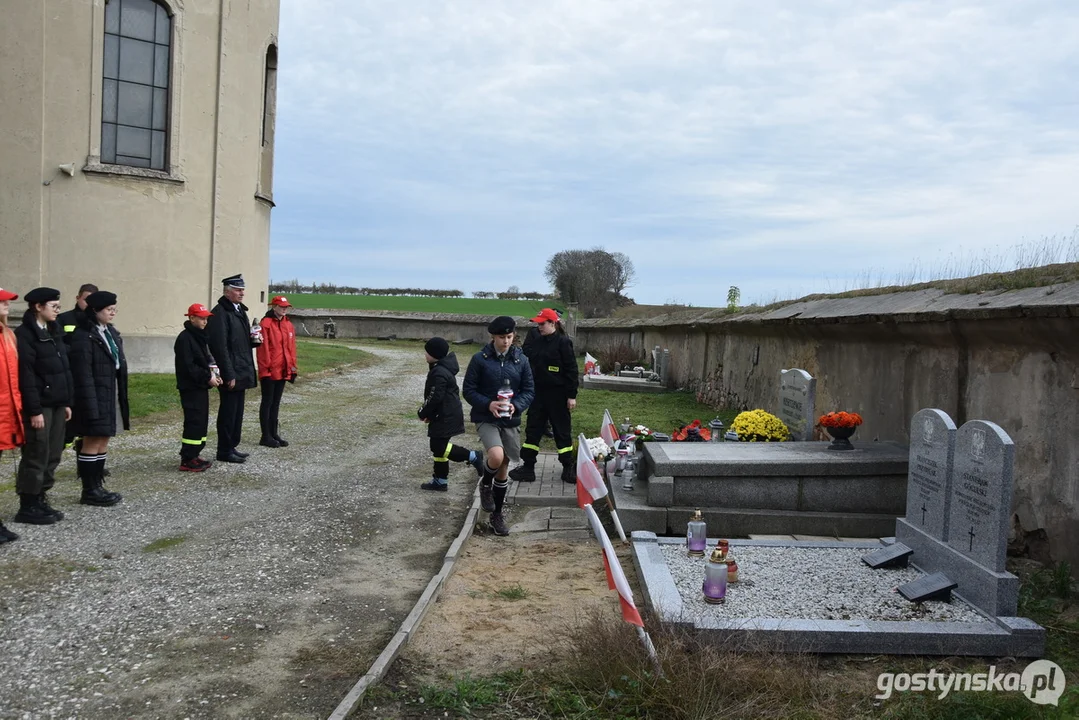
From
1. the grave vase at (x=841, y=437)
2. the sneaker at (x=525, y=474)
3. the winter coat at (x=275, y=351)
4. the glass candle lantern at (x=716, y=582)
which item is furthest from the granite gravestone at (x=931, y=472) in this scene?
the winter coat at (x=275, y=351)

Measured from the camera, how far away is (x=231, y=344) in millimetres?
10562

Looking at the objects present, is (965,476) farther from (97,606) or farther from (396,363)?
(396,363)

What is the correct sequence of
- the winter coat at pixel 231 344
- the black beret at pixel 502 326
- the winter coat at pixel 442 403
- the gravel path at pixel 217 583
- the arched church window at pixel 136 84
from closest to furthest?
1. the gravel path at pixel 217 583
2. the black beret at pixel 502 326
3. the winter coat at pixel 442 403
4. the winter coat at pixel 231 344
5. the arched church window at pixel 136 84

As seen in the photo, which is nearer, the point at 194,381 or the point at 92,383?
the point at 92,383

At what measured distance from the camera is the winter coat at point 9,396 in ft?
22.4

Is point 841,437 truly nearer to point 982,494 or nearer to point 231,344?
point 982,494

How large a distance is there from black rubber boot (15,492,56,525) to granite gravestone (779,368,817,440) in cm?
733

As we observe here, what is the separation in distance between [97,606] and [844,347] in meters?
8.13

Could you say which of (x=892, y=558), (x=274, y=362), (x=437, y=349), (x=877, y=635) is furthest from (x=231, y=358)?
(x=877, y=635)

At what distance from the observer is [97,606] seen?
5.52 metres

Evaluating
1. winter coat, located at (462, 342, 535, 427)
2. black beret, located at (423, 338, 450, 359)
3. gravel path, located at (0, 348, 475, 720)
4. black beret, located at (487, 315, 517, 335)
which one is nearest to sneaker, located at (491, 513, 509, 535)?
gravel path, located at (0, 348, 475, 720)

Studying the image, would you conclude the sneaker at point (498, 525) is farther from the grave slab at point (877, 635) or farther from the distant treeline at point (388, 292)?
the distant treeline at point (388, 292)

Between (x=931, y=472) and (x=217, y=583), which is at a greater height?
(x=931, y=472)

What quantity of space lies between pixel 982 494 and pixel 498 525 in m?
3.98
